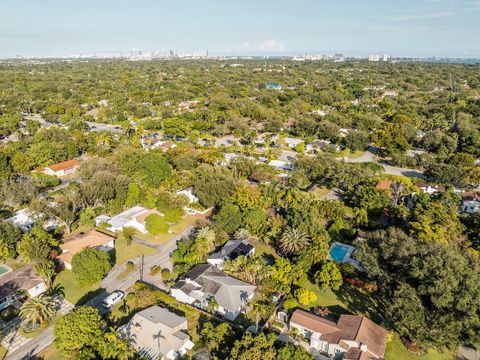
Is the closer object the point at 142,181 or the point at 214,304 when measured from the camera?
the point at 214,304

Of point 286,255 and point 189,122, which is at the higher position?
point 189,122

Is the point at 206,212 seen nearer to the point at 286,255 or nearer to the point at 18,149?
the point at 286,255

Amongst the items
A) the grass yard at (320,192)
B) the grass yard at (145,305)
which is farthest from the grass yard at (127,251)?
the grass yard at (320,192)

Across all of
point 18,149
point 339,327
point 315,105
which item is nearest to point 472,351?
point 339,327

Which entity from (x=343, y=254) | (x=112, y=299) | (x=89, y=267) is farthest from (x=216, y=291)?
(x=343, y=254)

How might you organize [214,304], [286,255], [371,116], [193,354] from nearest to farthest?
[193,354], [214,304], [286,255], [371,116]

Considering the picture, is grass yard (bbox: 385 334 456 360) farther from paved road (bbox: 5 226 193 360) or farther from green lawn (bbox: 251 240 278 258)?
paved road (bbox: 5 226 193 360)

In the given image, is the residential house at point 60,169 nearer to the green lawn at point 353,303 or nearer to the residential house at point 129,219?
the residential house at point 129,219

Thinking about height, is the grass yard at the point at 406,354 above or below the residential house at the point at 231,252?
below
